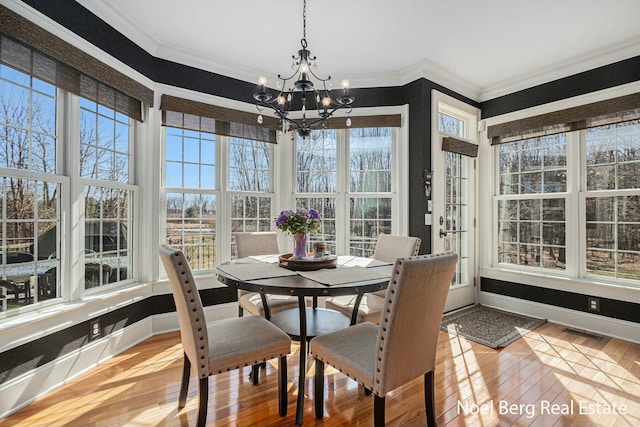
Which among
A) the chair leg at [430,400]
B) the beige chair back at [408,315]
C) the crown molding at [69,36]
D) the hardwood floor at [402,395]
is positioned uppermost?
the crown molding at [69,36]

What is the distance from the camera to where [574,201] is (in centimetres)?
339

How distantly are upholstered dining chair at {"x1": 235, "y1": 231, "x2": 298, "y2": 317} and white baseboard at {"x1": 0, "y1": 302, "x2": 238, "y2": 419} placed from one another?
0.87m

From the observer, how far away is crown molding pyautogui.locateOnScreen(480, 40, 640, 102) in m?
2.98

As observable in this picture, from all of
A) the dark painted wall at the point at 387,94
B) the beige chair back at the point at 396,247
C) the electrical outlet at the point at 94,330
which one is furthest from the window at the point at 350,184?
the electrical outlet at the point at 94,330

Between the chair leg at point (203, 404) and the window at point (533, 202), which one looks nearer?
the chair leg at point (203, 404)

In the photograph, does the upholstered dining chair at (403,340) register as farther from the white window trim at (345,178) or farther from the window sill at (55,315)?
the white window trim at (345,178)

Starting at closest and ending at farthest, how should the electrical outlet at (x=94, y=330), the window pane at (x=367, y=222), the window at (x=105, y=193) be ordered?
the electrical outlet at (x=94, y=330) → the window at (x=105, y=193) → the window pane at (x=367, y=222)

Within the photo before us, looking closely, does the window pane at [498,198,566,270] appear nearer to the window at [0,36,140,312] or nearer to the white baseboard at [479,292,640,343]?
the white baseboard at [479,292,640,343]

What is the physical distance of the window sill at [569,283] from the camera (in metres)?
3.00

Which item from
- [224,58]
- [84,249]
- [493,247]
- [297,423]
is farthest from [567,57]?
[84,249]

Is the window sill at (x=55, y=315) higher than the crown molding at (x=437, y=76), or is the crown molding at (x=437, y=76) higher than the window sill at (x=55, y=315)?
the crown molding at (x=437, y=76)

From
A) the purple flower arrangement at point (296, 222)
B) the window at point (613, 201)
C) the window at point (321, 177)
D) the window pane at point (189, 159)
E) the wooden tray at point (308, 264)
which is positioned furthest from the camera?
the window at point (321, 177)

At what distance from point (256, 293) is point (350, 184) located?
72.4 inches

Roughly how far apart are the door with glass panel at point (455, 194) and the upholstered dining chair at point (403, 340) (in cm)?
200
